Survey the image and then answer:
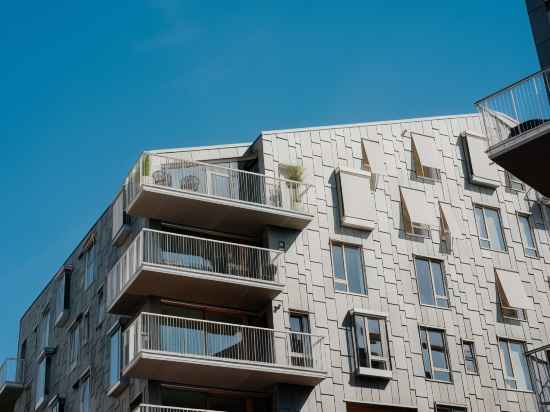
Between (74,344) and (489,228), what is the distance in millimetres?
16564

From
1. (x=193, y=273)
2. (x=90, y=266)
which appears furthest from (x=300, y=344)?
(x=90, y=266)

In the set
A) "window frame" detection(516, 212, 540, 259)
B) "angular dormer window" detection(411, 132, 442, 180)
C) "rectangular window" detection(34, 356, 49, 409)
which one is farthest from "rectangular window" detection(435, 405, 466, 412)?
"rectangular window" detection(34, 356, 49, 409)

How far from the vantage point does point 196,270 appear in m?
28.6

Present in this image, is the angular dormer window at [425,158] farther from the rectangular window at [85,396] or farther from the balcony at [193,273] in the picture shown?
the rectangular window at [85,396]

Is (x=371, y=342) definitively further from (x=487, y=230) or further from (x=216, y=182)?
(x=487, y=230)

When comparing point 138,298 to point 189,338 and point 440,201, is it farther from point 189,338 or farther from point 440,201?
point 440,201

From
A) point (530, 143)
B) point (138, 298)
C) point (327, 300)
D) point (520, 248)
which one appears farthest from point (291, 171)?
point (530, 143)

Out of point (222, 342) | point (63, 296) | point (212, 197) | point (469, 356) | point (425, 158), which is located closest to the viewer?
point (222, 342)

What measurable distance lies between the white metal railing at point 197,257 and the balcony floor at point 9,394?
45.2 feet

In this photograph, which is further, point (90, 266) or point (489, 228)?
point (90, 266)

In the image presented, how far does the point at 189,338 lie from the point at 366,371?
18.8 ft

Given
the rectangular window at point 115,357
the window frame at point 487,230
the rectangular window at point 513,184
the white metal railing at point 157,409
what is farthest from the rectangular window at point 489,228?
the rectangular window at point 115,357

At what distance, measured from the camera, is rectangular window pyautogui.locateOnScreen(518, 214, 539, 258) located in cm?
3609

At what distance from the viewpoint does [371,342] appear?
30328 millimetres
